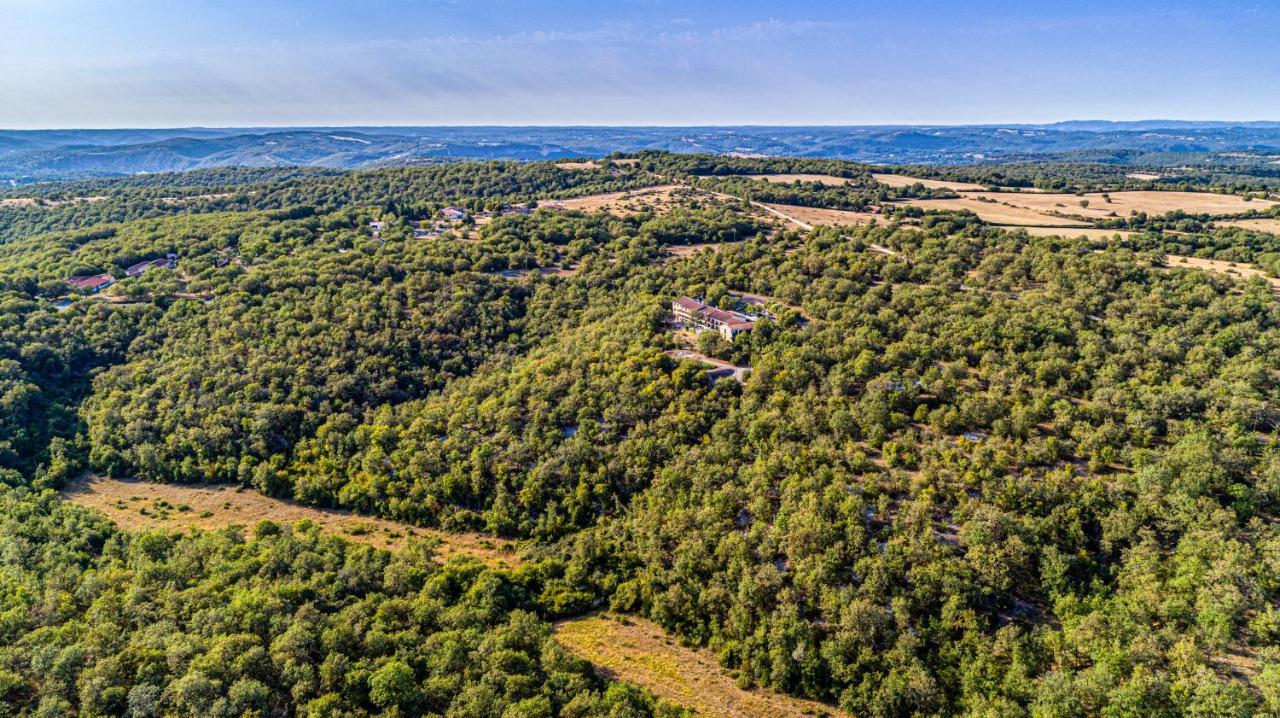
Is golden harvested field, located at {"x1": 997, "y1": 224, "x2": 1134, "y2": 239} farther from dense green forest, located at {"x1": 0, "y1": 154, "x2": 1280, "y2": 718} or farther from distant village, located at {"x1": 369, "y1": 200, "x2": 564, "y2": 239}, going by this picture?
distant village, located at {"x1": 369, "y1": 200, "x2": 564, "y2": 239}

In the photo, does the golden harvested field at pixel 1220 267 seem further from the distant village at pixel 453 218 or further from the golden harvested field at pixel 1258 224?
the distant village at pixel 453 218

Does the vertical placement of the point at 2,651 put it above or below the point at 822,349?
below

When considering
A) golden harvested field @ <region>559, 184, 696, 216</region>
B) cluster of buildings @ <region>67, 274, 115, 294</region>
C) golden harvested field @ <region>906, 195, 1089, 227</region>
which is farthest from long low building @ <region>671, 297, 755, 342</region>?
cluster of buildings @ <region>67, 274, 115, 294</region>

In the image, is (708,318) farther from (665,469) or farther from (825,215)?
(825,215)

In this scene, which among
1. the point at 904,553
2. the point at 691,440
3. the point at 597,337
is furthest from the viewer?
the point at 597,337

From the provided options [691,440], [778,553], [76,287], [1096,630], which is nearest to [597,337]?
[691,440]

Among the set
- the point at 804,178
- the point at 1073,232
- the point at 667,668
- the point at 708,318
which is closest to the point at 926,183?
the point at 804,178

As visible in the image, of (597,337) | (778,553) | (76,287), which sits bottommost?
(778,553)

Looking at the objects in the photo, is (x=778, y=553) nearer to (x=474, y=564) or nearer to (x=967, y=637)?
(x=967, y=637)
